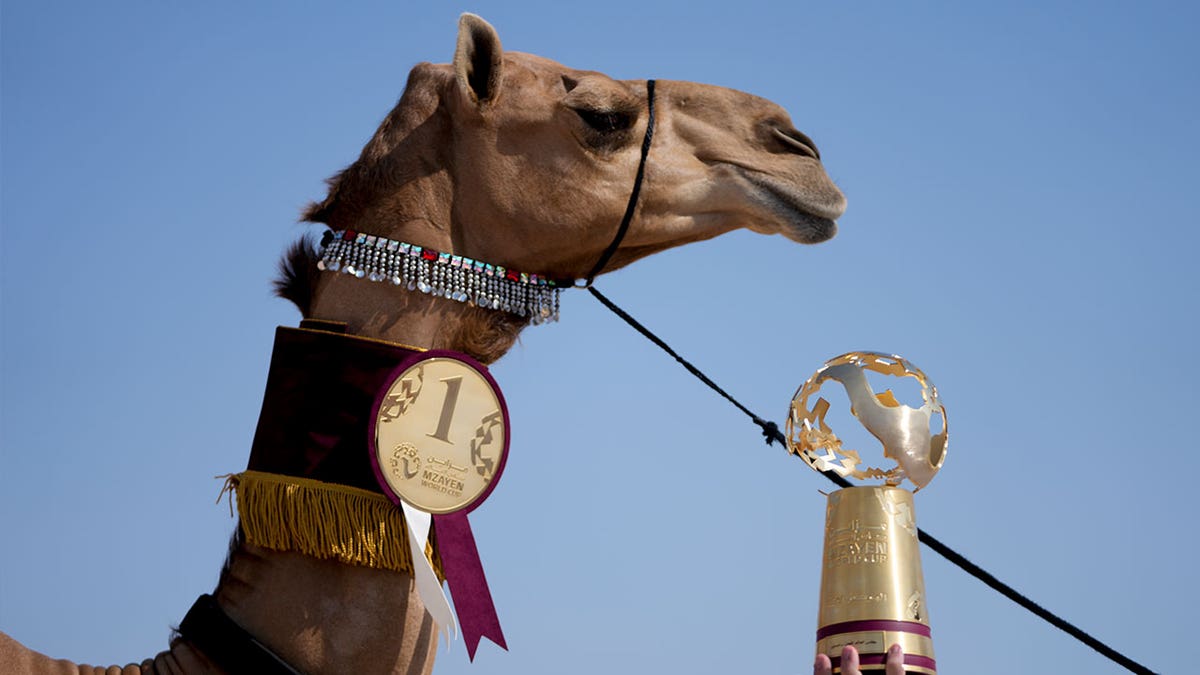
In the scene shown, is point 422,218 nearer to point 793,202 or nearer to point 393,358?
point 393,358

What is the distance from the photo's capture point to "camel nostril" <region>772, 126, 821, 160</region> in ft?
16.5

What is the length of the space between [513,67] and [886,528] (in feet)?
7.84

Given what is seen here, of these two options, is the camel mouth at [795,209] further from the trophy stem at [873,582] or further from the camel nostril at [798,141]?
the trophy stem at [873,582]

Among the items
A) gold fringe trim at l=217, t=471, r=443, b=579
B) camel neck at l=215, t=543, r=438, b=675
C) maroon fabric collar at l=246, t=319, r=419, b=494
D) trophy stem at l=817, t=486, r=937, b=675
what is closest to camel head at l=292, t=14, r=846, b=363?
maroon fabric collar at l=246, t=319, r=419, b=494

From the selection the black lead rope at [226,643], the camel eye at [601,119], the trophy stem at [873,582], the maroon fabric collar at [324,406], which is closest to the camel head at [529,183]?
the camel eye at [601,119]

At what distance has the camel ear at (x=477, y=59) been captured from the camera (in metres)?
4.74

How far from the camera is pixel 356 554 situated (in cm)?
428

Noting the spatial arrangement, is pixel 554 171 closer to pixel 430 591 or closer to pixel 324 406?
pixel 324 406

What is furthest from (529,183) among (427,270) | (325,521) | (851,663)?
(851,663)

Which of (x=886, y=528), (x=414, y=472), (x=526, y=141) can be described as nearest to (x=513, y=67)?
(x=526, y=141)

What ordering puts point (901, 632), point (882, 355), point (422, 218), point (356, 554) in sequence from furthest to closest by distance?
1. point (422, 218)
2. point (356, 554)
3. point (882, 355)
4. point (901, 632)

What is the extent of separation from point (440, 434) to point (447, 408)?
0.09 meters

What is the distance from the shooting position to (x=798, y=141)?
506 centimetres

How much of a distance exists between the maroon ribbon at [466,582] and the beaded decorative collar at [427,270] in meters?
0.74
